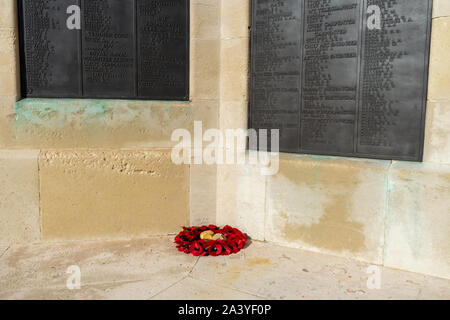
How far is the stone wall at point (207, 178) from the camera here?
3.62m

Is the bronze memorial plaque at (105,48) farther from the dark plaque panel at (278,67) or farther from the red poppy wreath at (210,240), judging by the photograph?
the red poppy wreath at (210,240)

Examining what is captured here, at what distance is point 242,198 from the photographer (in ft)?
15.4

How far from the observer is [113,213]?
4562 millimetres

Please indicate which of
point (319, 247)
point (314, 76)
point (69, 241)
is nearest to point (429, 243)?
point (319, 247)

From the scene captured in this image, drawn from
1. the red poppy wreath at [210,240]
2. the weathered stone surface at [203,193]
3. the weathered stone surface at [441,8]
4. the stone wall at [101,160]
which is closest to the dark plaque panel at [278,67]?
the stone wall at [101,160]

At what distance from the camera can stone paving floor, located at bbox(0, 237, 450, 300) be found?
3.24 meters

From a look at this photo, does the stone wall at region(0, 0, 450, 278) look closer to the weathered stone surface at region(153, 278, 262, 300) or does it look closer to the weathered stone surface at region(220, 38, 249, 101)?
the weathered stone surface at region(220, 38, 249, 101)

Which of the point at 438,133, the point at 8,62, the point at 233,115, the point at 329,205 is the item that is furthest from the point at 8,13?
the point at 438,133

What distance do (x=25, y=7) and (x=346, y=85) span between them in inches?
151

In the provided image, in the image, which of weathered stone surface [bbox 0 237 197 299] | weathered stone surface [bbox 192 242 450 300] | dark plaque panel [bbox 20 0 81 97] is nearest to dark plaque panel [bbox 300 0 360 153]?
weathered stone surface [bbox 192 242 450 300]

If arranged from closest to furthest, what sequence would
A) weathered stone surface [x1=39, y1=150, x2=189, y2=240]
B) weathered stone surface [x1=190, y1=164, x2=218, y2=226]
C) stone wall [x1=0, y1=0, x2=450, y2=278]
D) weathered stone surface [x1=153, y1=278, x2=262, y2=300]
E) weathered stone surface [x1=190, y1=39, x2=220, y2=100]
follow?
weathered stone surface [x1=153, y1=278, x2=262, y2=300] < stone wall [x1=0, y1=0, x2=450, y2=278] < weathered stone surface [x1=39, y1=150, x2=189, y2=240] < weathered stone surface [x1=190, y1=39, x2=220, y2=100] < weathered stone surface [x1=190, y1=164, x2=218, y2=226]

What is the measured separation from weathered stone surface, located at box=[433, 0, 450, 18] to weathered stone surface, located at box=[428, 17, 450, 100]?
0.15 feet

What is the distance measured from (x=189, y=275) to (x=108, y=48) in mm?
2906

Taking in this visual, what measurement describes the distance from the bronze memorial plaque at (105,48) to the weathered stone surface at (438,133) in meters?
A: 2.87
